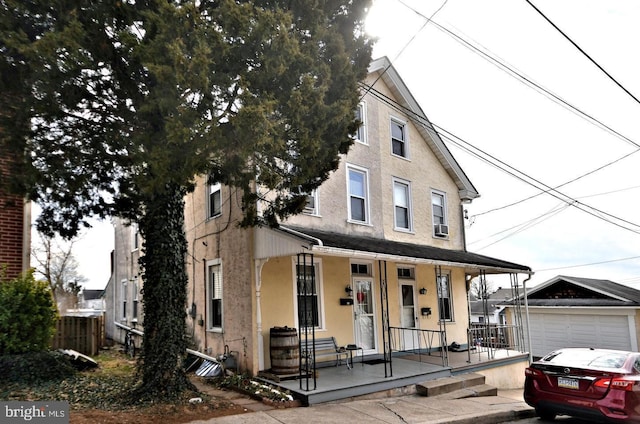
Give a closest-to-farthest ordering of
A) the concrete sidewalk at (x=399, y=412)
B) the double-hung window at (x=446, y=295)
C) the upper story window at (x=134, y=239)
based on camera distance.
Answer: the concrete sidewalk at (x=399, y=412)
the double-hung window at (x=446, y=295)
the upper story window at (x=134, y=239)

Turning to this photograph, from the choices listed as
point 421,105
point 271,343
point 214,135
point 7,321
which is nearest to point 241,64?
point 214,135

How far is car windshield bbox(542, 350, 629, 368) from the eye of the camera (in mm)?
8031

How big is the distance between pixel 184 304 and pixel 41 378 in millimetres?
3463

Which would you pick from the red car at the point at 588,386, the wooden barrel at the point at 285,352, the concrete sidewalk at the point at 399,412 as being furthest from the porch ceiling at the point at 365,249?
the red car at the point at 588,386

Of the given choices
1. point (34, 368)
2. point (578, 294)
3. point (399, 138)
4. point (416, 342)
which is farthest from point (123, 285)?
point (578, 294)

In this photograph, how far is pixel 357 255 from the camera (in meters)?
9.94

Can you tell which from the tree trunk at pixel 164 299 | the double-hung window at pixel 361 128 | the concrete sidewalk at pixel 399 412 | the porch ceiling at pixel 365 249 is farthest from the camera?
the double-hung window at pixel 361 128

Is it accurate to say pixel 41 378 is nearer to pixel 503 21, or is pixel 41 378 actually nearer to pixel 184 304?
pixel 184 304

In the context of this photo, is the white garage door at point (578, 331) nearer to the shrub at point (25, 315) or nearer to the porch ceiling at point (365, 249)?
the porch ceiling at point (365, 249)

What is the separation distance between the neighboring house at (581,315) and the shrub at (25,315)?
22.0m

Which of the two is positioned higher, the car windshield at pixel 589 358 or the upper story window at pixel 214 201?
the upper story window at pixel 214 201

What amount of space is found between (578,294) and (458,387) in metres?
16.0

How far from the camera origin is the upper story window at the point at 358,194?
44.5 ft

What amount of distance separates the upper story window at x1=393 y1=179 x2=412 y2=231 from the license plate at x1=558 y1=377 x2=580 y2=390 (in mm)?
7534
